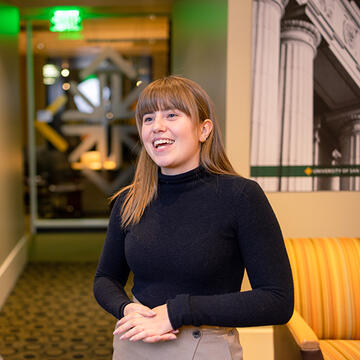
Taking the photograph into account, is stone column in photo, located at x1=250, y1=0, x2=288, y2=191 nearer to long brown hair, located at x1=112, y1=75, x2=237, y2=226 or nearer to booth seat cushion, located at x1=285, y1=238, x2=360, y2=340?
booth seat cushion, located at x1=285, y1=238, x2=360, y2=340

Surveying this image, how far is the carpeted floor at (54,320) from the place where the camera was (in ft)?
11.2

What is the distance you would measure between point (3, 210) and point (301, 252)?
3311 mm

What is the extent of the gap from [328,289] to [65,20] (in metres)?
5.13

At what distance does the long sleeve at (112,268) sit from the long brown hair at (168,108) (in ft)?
0.18

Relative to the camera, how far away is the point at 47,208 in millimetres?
6602

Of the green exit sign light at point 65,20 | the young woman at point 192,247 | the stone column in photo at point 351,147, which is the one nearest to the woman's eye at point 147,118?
the young woman at point 192,247

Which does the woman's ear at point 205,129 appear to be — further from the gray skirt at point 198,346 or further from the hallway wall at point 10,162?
the hallway wall at point 10,162

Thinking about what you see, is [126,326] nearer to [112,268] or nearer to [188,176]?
[112,268]

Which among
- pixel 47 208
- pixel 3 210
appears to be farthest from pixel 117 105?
pixel 3 210

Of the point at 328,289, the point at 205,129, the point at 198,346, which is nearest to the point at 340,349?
the point at 328,289

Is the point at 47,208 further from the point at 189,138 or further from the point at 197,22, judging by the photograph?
the point at 189,138

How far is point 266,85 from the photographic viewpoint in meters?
2.93

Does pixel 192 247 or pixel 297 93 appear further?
pixel 297 93

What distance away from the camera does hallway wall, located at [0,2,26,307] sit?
4734 mm
